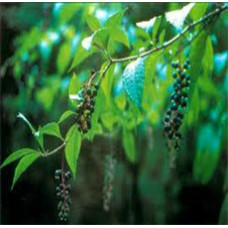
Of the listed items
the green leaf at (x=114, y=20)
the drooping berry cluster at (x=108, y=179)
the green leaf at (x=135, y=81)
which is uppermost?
the green leaf at (x=114, y=20)

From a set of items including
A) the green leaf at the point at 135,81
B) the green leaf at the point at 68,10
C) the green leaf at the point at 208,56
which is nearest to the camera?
the green leaf at the point at 135,81

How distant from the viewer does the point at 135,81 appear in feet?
2.31

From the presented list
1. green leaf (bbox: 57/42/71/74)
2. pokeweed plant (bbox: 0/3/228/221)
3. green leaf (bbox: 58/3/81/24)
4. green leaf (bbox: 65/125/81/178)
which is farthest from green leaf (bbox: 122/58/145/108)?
green leaf (bbox: 57/42/71/74)

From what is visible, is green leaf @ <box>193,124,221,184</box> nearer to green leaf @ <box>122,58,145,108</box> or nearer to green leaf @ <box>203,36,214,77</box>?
green leaf @ <box>203,36,214,77</box>

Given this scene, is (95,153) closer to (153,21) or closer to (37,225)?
(37,225)

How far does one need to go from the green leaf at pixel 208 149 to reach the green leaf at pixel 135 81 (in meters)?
0.53

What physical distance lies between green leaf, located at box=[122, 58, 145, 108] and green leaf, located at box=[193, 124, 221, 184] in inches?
20.8

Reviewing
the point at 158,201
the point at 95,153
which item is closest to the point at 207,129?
the point at 95,153

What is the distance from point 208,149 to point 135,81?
591 millimetres

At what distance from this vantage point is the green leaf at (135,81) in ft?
2.28

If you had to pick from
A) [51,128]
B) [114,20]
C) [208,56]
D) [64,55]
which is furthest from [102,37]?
[64,55]

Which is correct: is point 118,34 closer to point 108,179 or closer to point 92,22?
point 92,22

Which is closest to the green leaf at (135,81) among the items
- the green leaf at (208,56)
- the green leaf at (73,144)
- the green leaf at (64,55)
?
the green leaf at (73,144)

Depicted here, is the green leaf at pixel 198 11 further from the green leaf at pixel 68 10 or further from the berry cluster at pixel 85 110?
the green leaf at pixel 68 10
